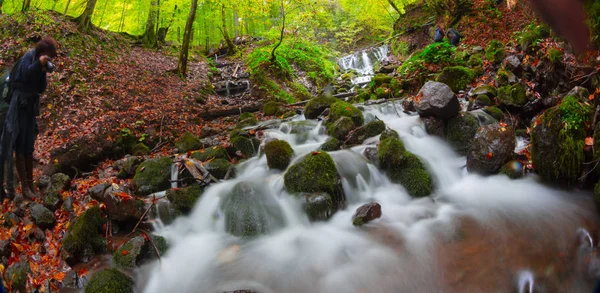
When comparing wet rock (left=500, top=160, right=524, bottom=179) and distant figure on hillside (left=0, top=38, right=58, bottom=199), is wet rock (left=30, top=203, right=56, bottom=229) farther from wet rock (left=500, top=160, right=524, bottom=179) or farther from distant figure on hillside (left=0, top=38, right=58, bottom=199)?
wet rock (left=500, top=160, right=524, bottom=179)

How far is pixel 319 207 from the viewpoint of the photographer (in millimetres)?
5137

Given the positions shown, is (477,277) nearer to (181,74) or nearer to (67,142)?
(67,142)

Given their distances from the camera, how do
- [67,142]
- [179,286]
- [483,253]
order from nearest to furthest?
[483,253]
[179,286]
[67,142]

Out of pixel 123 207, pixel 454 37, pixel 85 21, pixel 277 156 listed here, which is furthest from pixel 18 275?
pixel 454 37

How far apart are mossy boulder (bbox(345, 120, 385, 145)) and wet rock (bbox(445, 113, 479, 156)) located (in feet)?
4.84

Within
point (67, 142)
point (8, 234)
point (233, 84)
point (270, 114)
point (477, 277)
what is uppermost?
point (233, 84)

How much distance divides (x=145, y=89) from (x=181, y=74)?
3.11 meters

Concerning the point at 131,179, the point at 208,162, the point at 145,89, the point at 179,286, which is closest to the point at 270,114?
the point at 145,89

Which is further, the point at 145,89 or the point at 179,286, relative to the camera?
the point at 145,89

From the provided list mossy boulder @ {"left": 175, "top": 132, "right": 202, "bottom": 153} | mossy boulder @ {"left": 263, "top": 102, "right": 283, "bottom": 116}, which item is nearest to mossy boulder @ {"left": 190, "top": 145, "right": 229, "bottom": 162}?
mossy boulder @ {"left": 175, "top": 132, "right": 202, "bottom": 153}

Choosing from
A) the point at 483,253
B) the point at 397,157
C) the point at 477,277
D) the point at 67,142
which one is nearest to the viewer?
the point at 477,277

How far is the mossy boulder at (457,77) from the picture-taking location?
30.6 ft

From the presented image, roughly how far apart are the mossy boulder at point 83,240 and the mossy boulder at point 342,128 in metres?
5.10

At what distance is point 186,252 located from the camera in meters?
4.77
